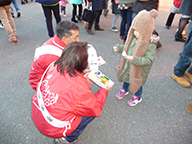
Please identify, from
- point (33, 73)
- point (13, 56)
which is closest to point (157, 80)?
point (33, 73)

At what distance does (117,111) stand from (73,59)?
1237 mm

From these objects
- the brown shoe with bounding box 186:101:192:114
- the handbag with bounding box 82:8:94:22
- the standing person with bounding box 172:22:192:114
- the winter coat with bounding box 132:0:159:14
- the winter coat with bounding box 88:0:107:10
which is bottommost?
the brown shoe with bounding box 186:101:192:114

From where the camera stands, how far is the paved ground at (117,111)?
5.38 feet

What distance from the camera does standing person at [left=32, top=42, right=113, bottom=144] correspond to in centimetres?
97

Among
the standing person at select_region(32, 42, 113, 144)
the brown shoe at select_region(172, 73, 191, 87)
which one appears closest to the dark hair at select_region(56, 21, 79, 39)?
the standing person at select_region(32, 42, 113, 144)

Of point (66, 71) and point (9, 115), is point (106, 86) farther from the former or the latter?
point (9, 115)

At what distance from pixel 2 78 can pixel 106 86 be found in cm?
202

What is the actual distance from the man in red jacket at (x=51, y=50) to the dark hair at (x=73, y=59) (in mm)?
412

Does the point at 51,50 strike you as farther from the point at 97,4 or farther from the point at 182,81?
the point at 97,4

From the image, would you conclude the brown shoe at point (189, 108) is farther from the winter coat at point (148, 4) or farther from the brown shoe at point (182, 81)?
the winter coat at point (148, 4)

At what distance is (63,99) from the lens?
3.18 ft

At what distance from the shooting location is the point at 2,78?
2.38 meters

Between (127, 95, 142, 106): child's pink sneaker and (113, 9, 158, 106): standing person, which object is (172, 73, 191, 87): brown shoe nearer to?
(127, 95, 142, 106): child's pink sneaker

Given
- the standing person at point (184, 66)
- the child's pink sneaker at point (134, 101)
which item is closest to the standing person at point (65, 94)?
the child's pink sneaker at point (134, 101)
